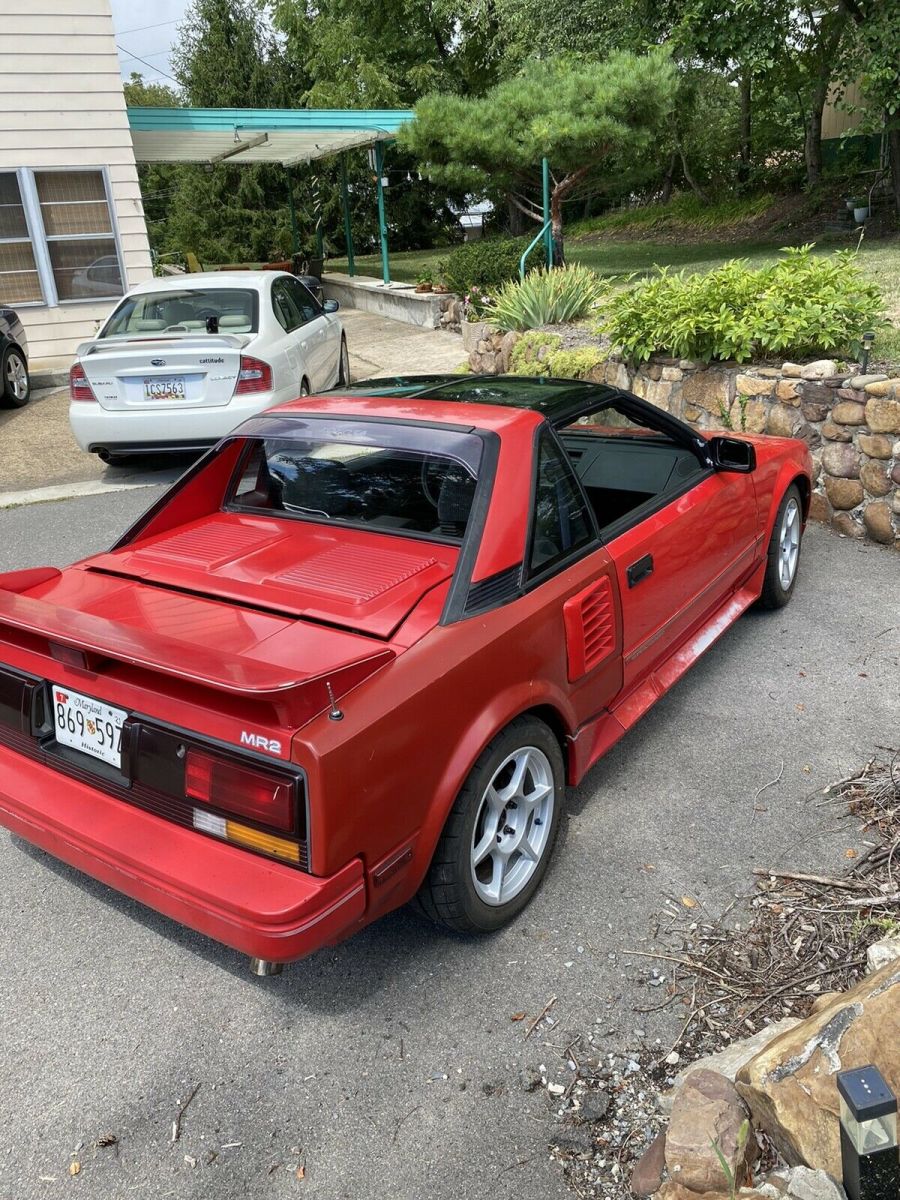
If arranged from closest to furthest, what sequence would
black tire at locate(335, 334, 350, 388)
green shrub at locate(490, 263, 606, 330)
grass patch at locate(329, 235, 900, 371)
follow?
grass patch at locate(329, 235, 900, 371) → green shrub at locate(490, 263, 606, 330) → black tire at locate(335, 334, 350, 388)

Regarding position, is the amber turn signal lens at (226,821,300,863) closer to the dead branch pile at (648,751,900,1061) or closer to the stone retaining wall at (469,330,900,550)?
the dead branch pile at (648,751,900,1061)

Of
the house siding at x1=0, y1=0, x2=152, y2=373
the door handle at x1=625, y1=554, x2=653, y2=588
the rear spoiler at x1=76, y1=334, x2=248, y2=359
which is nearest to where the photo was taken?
the door handle at x1=625, y1=554, x2=653, y2=588

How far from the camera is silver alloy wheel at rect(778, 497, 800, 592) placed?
496 cm

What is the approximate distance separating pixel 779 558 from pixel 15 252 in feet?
39.1

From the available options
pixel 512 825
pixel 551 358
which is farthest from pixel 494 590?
pixel 551 358

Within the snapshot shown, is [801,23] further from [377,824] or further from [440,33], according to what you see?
[377,824]

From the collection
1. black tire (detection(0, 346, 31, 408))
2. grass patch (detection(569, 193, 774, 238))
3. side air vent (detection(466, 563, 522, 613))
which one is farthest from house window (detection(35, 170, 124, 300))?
grass patch (detection(569, 193, 774, 238))

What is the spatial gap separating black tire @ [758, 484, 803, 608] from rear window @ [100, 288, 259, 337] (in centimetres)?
477

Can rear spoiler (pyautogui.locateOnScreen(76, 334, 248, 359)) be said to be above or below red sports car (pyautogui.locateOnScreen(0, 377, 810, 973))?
above

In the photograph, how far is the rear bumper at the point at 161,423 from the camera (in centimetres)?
757

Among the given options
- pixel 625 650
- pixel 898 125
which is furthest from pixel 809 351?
pixel 898 125

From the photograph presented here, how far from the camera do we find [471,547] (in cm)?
288

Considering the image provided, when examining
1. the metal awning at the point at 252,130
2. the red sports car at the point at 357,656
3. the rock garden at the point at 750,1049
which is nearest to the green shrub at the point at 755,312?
the red sports car at the point at 357,656

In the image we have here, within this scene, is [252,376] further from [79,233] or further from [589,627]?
[79,233]
